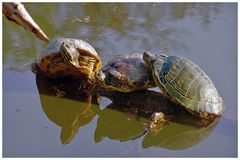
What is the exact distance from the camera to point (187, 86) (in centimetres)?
350

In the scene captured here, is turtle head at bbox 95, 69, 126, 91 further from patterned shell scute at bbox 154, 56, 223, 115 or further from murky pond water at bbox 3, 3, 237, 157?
patterned shell scute at bbox 154, 56, 223, 115

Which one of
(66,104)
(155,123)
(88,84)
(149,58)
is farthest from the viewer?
(88,84)

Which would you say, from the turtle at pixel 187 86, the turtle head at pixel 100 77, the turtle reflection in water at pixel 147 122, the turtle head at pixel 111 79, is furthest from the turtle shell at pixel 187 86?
the turtle head at pixel 100 77

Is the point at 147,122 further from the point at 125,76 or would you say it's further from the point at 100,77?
the point at 100,77

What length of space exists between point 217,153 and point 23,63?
6.72 ft

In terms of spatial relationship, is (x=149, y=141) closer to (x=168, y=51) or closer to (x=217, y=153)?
(x=217, y=153)

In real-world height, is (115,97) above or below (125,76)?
below

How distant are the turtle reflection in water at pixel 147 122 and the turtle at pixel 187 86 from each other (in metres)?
0.11

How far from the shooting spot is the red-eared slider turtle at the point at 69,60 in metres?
3.87

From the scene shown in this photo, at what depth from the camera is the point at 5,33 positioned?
502cm

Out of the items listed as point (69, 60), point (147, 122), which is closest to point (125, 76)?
point (147, 122)

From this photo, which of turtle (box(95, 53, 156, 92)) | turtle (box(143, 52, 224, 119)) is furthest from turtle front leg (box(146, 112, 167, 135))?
turtle (box(95, 53, 156, 92))

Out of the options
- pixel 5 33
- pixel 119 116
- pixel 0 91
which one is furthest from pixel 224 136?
pixel 5 33

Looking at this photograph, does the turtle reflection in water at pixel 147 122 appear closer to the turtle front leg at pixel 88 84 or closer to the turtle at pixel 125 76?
the turtle at pixel 125 76
